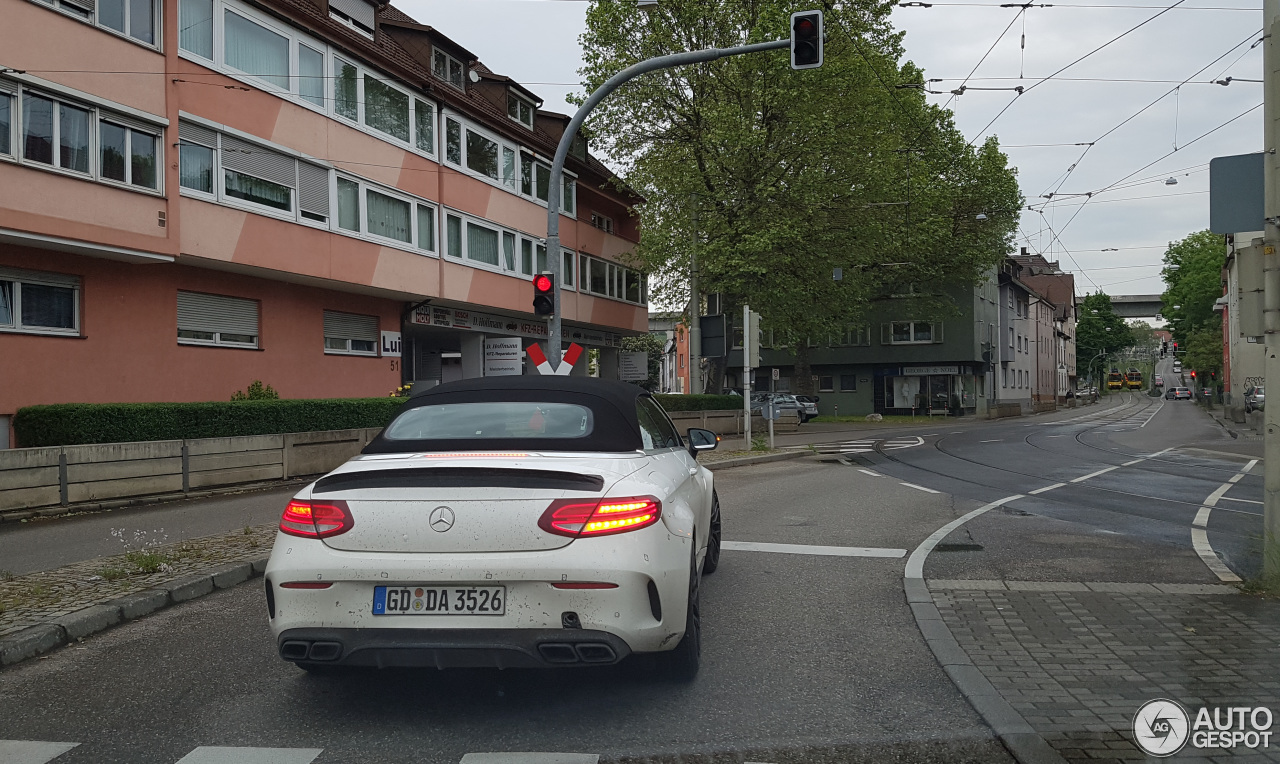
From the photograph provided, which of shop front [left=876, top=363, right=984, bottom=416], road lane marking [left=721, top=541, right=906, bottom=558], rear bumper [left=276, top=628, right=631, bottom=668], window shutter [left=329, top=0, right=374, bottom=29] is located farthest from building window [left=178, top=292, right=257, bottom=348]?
shop front [left=876, top=363, right=984, bottom=416]

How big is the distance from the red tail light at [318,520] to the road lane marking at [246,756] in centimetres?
87

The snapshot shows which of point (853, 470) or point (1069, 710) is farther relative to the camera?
point (853, 470)

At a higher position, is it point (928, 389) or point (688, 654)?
point (928, 389)

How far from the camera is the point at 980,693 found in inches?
173

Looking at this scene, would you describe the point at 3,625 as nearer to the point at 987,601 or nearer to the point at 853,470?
the point at 987,601

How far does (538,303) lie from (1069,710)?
10.4m

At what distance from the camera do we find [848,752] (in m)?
3.76

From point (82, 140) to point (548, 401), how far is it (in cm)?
1345

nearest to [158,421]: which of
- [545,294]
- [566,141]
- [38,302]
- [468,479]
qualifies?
[38,302]

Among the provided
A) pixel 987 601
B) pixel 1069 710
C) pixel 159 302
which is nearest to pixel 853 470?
pixel 987 601

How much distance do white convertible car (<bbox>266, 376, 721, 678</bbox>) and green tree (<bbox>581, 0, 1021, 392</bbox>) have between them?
77.3 feet

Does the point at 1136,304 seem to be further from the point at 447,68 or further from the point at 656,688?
the point at 656,688

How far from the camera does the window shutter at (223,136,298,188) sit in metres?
18.3

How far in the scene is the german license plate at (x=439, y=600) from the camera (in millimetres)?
4012
